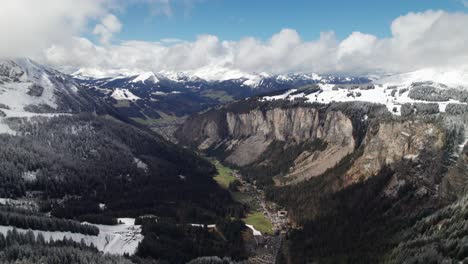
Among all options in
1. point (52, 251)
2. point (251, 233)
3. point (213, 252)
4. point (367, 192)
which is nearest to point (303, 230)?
point (251, 233)

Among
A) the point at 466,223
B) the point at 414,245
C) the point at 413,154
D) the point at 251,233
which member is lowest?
the point at 251,233

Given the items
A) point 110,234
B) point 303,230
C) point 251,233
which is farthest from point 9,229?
point 303,230

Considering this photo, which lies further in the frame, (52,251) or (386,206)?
(386,206)

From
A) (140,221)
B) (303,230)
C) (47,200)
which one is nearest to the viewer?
(140,221)

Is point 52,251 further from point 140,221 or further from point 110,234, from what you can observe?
point 140,221

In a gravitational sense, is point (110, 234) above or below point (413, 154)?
below

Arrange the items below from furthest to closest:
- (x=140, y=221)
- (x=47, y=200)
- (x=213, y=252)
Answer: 1. (x=47, y=200)
2. (x=140, y=221)
3. (x=213, y=252)
